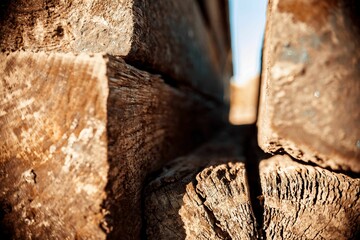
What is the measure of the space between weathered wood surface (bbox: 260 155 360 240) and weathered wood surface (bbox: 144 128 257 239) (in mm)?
94

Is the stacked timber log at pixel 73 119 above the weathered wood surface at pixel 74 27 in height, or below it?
below

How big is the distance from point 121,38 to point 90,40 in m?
0.11

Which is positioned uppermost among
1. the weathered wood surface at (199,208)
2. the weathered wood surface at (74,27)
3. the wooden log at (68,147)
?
the weathered wood surface at (74,27)

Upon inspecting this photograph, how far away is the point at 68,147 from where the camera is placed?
69 cm

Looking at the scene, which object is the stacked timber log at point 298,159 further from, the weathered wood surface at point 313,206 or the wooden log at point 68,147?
the wooden log at point 68,147

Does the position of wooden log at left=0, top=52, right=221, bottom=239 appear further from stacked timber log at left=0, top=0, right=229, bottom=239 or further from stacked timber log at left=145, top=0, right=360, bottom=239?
stacked timber log at left=145, top=0, right=360, bottom=239

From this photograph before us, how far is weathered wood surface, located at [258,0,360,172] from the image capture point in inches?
26.1

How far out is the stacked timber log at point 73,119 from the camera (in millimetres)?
669

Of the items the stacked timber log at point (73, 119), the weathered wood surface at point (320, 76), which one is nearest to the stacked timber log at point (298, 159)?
the weathered wood surface at point (320, 76)

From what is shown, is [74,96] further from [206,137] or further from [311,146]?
[206,137]

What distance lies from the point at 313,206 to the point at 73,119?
0.86 meters

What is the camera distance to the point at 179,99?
4.63ft

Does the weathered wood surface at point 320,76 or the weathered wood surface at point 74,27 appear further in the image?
the weathered wood surface at point 74,27

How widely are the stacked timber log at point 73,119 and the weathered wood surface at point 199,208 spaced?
0.07 m
